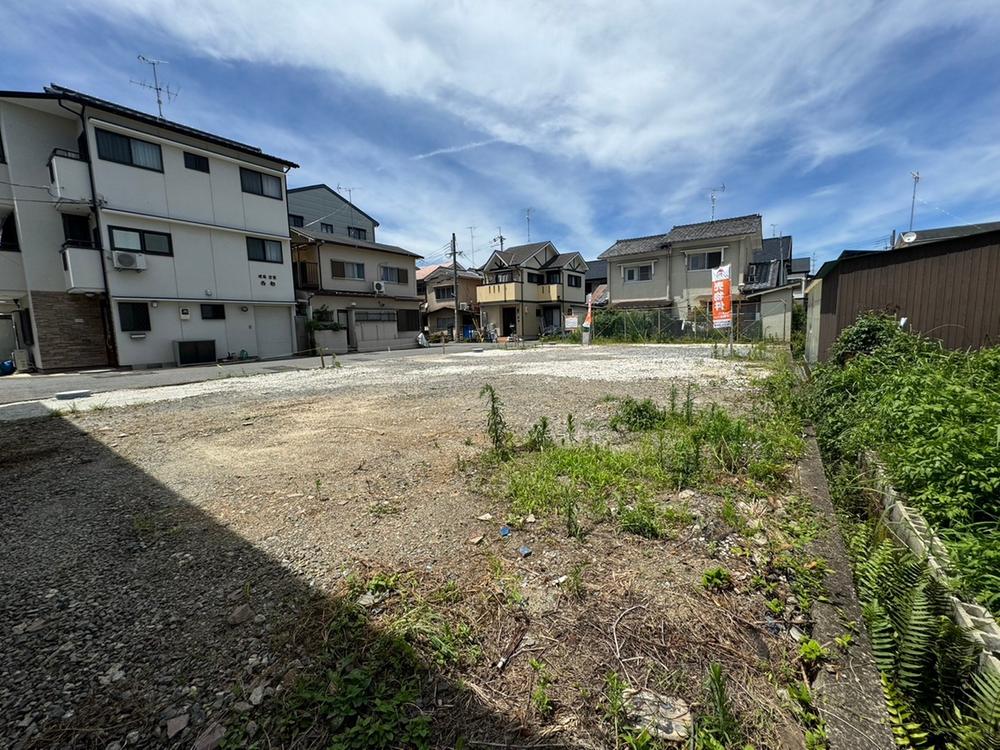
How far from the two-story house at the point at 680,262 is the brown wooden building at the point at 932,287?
12.8m

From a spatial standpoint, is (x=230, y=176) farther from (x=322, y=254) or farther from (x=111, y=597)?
(x=111, y=597)

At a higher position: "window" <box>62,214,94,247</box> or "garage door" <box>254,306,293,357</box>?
"window" <box>62,214,94,247</box>

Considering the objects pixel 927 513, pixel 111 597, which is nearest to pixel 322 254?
pixel 111 597

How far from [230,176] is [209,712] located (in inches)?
827

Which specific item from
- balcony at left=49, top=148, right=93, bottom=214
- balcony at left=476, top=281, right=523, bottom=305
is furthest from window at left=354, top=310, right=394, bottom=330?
balcony at left=49, top=148, right=93, bottom=214

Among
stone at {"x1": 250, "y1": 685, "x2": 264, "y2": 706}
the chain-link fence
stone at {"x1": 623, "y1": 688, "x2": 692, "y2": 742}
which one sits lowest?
stone at {"x1": 623, "y1": 688, "x2": 692, "y2": 742}

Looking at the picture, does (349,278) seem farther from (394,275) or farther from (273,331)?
(273,331)

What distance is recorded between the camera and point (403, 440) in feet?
14.3

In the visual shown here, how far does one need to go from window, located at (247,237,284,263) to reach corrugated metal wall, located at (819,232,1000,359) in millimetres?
19923

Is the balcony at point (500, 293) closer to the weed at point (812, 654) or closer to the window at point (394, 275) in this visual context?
the window at point (394, 275)

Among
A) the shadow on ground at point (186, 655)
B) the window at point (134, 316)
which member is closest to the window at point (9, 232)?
the window at point (134, 316)

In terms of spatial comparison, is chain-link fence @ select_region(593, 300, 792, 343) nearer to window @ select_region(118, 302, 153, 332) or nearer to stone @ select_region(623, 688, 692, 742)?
stone @ select_region(623, 688, 692, 742)

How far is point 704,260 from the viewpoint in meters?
21.8

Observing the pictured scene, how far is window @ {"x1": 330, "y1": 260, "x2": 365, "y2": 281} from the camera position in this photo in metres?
22.3
